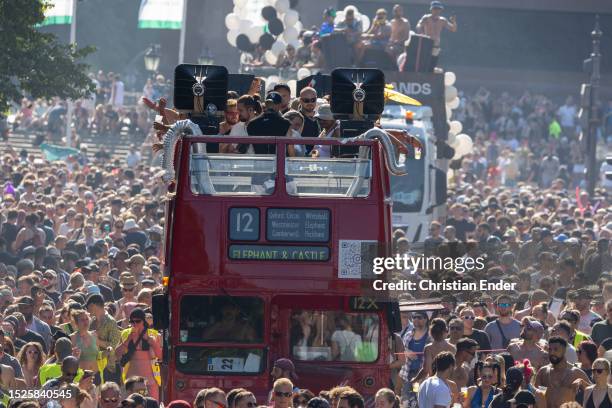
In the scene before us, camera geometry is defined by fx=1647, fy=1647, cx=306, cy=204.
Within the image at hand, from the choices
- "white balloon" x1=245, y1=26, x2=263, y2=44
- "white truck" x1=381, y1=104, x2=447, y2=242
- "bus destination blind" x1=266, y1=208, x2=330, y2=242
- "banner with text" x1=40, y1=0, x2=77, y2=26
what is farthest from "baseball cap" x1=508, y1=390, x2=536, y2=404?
"banner with text" x1=40, y1=0, x2=77, y2=26

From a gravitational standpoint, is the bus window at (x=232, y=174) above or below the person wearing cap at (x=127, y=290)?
above

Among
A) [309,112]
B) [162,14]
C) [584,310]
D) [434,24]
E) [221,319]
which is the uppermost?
[162,14]

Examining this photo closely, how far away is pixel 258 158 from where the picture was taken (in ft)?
45.5

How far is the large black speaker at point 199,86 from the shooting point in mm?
14508

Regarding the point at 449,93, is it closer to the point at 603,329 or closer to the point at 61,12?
the point at 603,329

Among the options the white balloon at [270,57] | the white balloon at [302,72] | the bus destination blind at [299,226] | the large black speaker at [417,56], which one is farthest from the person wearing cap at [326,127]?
the white balloon at [270,57]

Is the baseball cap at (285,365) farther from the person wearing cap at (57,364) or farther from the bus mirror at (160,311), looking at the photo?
the person wearing cap at (57,364)

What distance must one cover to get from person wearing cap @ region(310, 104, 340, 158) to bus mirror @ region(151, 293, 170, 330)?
1.88m

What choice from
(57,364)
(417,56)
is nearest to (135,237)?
(417,56)

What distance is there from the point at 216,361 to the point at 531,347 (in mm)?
3263

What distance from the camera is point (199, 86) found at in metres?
14.5

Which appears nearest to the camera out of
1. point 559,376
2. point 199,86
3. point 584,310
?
point 559,376

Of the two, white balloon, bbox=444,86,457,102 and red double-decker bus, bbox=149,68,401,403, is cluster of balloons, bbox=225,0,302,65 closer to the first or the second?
white balloon, bbox=444,86,457,102

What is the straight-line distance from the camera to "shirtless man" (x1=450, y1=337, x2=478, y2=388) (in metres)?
14.4
